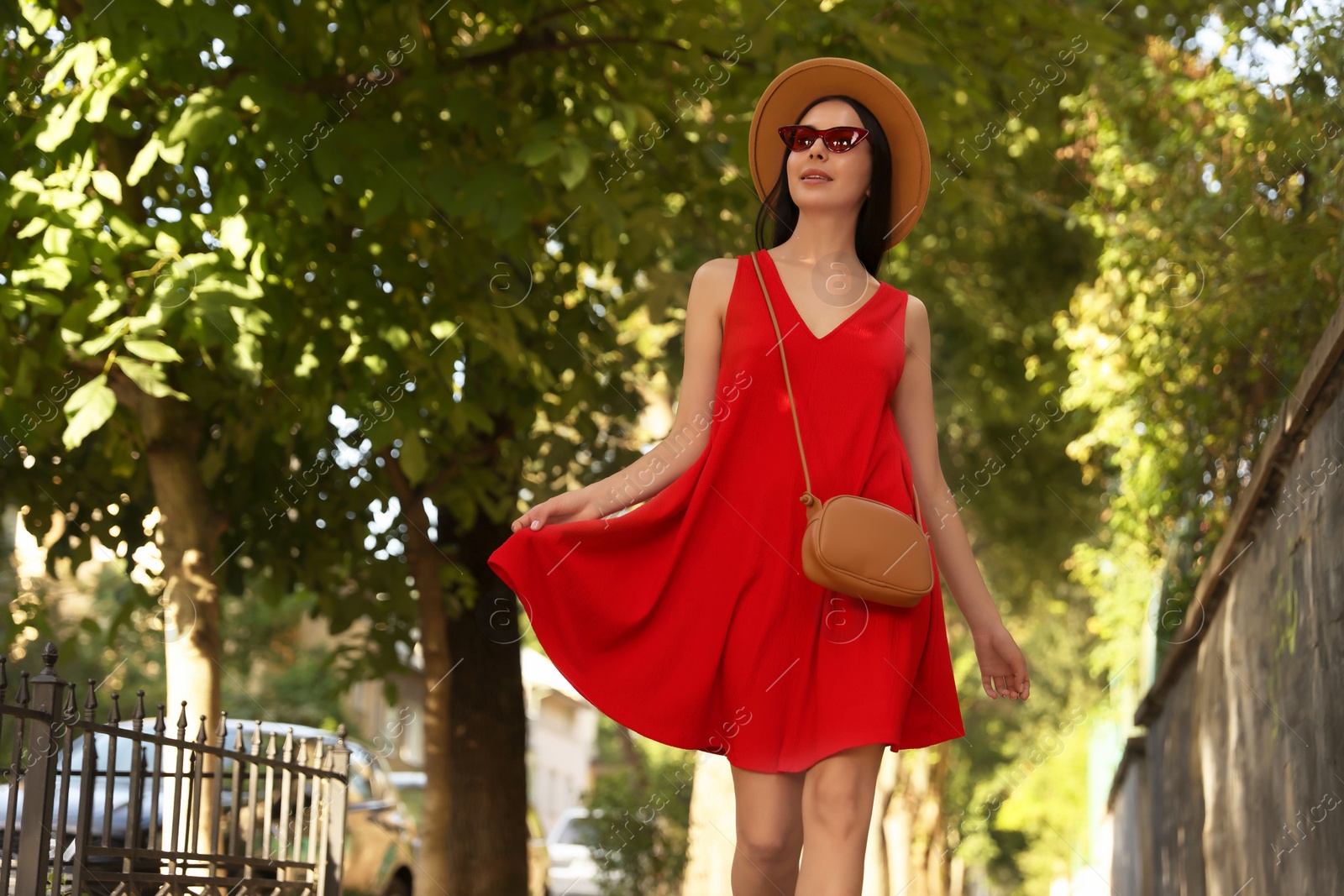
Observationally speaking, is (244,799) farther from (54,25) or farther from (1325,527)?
(1325,527)

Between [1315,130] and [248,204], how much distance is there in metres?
4.15

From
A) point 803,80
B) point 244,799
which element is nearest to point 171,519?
point 244,799

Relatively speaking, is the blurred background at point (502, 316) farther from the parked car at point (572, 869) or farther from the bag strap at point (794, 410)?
the parked car at point (572, 869)

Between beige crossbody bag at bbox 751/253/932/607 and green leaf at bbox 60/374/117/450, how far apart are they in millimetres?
3107

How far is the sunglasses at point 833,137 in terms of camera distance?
135 inches

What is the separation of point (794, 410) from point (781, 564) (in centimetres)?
35

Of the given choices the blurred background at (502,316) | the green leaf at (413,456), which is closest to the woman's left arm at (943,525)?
the blurred background at (502,316)

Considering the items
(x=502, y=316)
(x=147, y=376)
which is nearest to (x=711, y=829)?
(x=502, y=316)

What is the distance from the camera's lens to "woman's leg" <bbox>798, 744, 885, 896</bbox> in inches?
115

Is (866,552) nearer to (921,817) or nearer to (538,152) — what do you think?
(538,152)

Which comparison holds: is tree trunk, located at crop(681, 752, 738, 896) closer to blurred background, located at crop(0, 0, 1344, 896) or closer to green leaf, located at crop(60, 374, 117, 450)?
blurred background, located at crop(0, 0, 1344, 896)

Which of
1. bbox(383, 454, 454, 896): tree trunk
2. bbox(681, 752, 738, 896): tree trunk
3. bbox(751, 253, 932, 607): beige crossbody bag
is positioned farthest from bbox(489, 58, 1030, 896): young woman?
bbox(681, 752, 738, 896): tree trunk

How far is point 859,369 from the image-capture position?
326 centimetres

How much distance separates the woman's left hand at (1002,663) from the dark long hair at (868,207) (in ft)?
3.14
